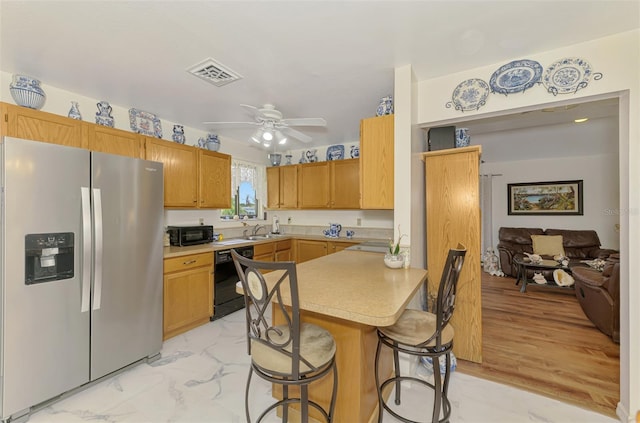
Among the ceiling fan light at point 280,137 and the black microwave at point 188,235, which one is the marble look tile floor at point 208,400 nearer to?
the black microwave at point 188,235

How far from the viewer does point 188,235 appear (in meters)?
3.38

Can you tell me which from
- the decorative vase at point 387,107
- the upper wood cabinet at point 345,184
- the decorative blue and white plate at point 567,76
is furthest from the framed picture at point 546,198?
the decorative vase at point 387,107

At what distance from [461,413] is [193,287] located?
277cm

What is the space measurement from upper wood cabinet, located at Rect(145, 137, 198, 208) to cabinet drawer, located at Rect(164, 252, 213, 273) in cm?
69

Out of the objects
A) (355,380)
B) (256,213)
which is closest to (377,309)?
(355,380)

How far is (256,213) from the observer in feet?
16.3

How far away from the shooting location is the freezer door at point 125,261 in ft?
6.68

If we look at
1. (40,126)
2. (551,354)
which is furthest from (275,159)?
(551,354)

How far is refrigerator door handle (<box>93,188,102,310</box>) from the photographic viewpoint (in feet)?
6.56

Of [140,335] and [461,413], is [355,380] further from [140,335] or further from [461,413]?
[140,335]

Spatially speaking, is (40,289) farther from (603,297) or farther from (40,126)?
(603,297)

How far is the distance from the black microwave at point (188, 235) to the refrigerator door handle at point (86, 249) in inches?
52.0

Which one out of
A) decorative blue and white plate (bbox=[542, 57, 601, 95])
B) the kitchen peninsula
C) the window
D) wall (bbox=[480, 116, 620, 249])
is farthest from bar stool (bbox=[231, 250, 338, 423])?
wall (bbox=[480, 116, 620, 249])

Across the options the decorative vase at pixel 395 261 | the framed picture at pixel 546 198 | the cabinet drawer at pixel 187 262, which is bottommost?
the cabinet drawer at pixel 187 262
